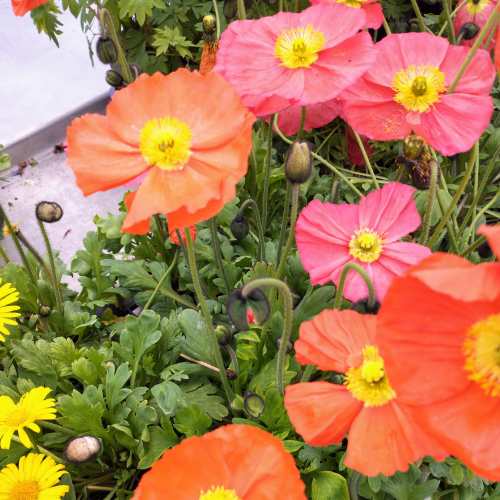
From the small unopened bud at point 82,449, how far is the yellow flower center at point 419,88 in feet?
2.17

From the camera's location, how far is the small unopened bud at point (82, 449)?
0.59 metres

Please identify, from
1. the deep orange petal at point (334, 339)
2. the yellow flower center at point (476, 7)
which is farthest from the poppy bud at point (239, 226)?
the yellow flower center at point (476, 7)

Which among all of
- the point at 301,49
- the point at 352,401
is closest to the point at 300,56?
the point at 301,49

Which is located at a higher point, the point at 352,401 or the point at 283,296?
the point at 283,296

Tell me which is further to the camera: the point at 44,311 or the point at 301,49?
the point at 44,311

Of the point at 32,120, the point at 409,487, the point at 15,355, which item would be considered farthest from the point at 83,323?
the point at 32,120

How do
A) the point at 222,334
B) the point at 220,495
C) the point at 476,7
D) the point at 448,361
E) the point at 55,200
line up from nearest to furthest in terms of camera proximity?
the point at 448,361 < the point at 220,495 < the point at 222,334 < the point at 476,7 < the point at 55,200

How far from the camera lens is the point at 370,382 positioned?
509 millimetres

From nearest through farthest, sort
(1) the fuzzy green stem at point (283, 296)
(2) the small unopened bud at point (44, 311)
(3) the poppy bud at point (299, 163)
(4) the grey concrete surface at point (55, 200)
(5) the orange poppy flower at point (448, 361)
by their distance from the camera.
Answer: (5) the orange poppy flower at point (448, 361) → (1) the fuzzy green stem at point (283, 296) → (3) the poppy bud at point (299, 163) → (2) the small unopened bud at point (44, 311) → (4) the grey concrete surface at point (55, 200)

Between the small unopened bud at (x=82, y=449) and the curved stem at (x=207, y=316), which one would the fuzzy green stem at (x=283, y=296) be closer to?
the curved stem at (x=207, y=316)

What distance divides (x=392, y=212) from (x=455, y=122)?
0.16 m

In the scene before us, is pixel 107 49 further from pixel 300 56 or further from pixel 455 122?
pixel 455 122

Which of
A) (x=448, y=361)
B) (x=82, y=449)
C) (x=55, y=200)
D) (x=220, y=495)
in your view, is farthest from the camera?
(x=55, y=200)

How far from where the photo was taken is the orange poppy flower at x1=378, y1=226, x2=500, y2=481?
0.33m
